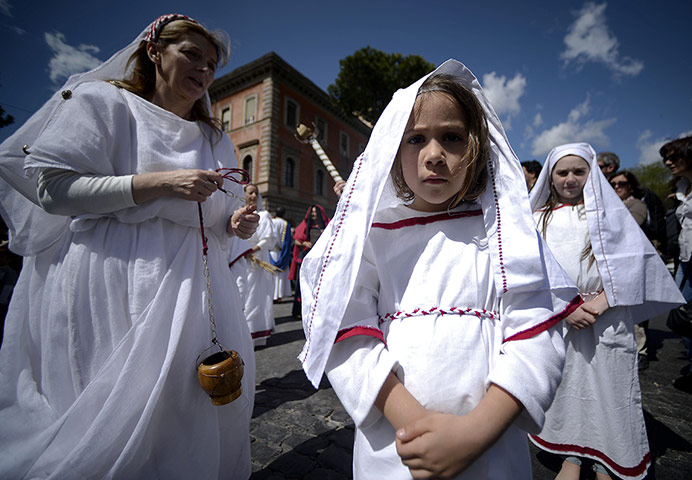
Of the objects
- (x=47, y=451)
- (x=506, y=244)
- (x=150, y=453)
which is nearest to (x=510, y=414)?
(x=506, y=244)

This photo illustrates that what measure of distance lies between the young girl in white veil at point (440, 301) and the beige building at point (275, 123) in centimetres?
1932

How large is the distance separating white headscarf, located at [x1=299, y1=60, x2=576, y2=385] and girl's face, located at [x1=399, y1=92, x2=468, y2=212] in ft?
0.23

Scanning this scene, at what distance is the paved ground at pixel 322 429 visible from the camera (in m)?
1.90

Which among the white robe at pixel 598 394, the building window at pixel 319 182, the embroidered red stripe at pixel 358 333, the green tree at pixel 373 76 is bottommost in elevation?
the white robe at pixel 598 394

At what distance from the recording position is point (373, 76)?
19.5 meters

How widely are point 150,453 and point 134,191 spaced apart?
1040mm

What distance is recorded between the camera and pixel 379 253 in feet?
3.64

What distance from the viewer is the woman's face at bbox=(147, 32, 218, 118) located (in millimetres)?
1511

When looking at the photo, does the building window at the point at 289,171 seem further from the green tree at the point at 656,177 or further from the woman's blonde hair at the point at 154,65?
the green tree at the point at 656,177

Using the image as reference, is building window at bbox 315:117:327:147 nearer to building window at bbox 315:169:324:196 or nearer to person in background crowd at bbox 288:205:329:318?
building window at bbox 315:169:324:196

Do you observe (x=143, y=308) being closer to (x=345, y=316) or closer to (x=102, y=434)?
(x=102, y=434)

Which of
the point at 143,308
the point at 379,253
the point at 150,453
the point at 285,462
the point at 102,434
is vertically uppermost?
the point at 379,253

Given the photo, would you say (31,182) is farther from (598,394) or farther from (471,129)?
(598,394)

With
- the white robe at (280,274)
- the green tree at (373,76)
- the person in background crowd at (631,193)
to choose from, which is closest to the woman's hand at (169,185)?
the person in background crowd at (631,193)
